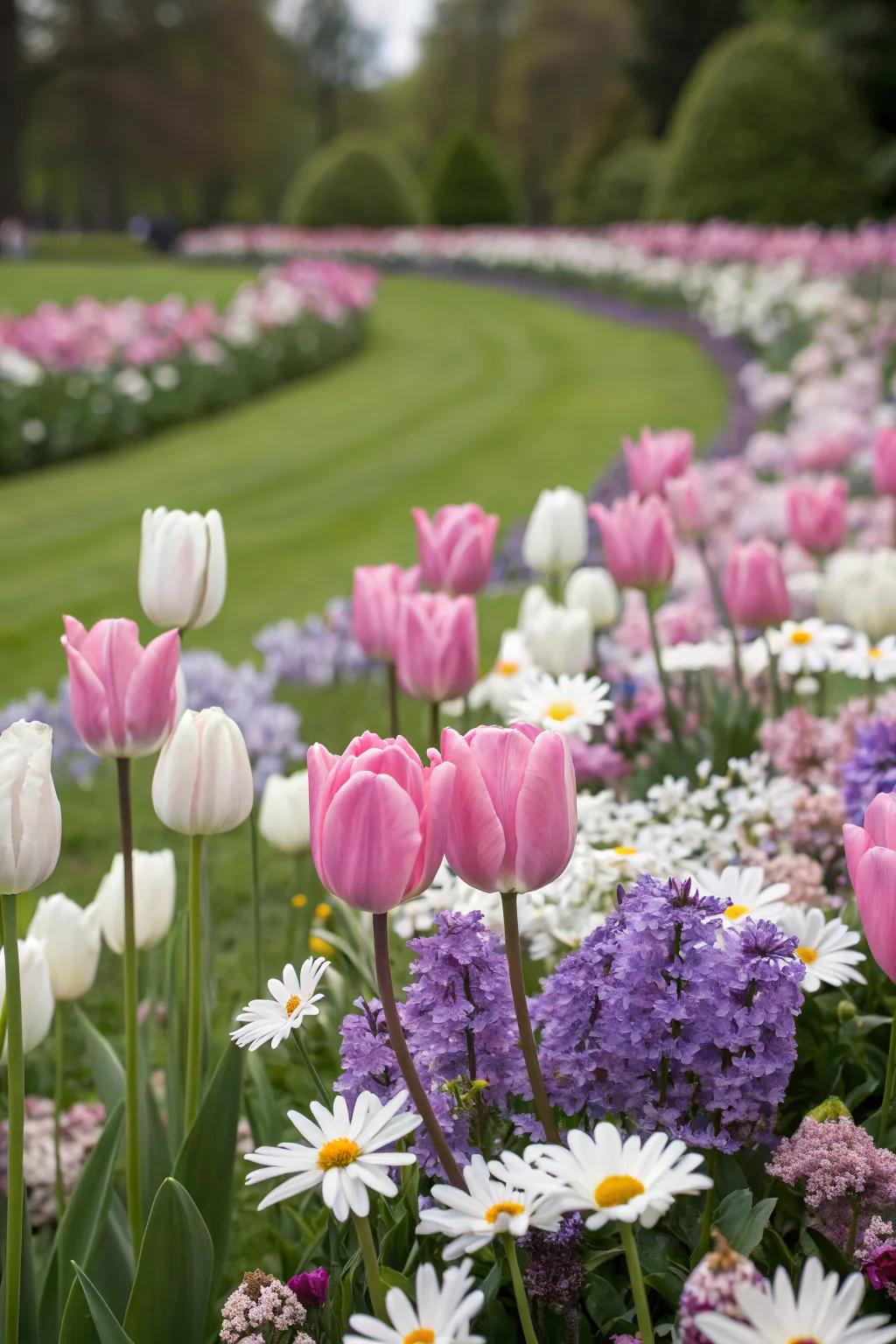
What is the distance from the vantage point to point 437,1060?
142cm

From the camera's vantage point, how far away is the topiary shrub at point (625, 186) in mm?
28234

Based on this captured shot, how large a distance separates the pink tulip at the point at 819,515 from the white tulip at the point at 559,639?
566 millimetres

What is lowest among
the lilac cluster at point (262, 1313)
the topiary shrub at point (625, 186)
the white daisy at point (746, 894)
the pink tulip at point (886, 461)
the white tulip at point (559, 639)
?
the lilac cluster at point (262, 1313)

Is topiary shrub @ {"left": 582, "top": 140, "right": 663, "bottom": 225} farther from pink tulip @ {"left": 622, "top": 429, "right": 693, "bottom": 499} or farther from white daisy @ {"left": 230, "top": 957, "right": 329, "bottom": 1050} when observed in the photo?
white daisy @ {"left": 230, "top": 957, "right": 329, "bottom": 1050}

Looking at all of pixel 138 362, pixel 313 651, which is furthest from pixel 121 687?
pixel 138 362

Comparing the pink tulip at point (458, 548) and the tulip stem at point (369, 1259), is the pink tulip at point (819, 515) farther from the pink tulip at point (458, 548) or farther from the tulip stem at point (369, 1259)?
the tulip stem at point (369, 1259)

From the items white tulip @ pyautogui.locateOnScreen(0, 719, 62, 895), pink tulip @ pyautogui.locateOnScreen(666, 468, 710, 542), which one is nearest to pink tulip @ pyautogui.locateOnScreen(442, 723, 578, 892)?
white tulip @ pyautogui.locateOnScreen(0, 719, 62, 895)

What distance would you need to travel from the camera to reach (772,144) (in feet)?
58.4

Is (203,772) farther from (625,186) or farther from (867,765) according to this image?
(625,186)

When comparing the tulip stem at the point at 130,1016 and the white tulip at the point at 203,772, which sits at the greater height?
the white tulip at the point at 203,772

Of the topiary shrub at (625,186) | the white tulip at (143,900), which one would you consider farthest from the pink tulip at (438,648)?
the topiary shrub at (625,186)

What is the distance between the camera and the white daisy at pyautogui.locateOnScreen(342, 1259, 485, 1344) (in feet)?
3.32

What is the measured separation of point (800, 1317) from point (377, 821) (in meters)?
0.47

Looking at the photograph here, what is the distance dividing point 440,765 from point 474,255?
23.8 metres
